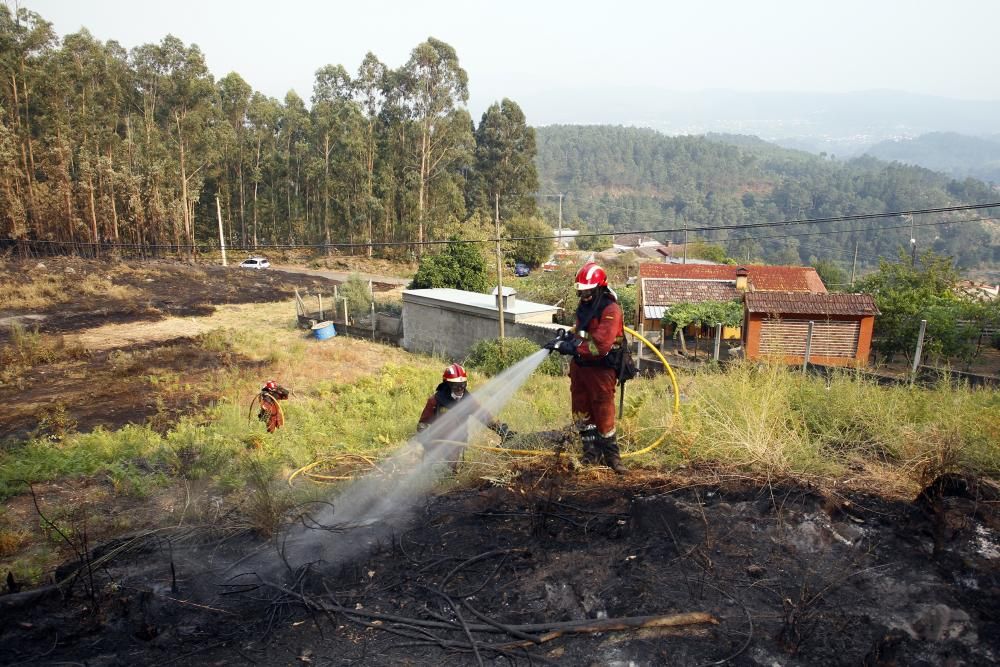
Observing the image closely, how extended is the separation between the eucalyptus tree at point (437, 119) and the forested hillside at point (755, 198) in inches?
1572

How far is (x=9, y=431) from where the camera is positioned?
11344 millimetres

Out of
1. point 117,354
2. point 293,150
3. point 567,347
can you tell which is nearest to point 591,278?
point 567,347

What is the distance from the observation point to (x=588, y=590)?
12.6 ft

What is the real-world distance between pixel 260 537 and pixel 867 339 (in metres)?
17.1

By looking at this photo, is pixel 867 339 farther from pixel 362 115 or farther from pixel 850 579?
pixel 362 115

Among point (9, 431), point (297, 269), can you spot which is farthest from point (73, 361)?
point (297, 269)

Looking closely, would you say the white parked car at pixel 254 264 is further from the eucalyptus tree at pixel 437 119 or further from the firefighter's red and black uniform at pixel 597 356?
the firefighter's red and black uniform at pixel 597 356

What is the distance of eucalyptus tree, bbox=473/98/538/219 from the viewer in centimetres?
5406

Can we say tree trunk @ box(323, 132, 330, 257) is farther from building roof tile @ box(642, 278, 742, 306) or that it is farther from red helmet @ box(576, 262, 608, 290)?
red helmet @ box(576, 262, 608, 290)

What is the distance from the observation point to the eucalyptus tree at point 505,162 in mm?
54062

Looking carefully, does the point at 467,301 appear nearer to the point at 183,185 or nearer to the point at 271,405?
the point at 271,405

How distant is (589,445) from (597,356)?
0.86 meters

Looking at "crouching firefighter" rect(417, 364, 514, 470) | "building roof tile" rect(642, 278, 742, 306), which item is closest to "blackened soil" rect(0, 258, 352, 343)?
"building roof tile" rect(642, 278, 742, 306)

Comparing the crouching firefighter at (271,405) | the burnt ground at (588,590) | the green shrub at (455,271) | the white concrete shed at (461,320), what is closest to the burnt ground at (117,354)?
the crouching firefighter at (271,405)
